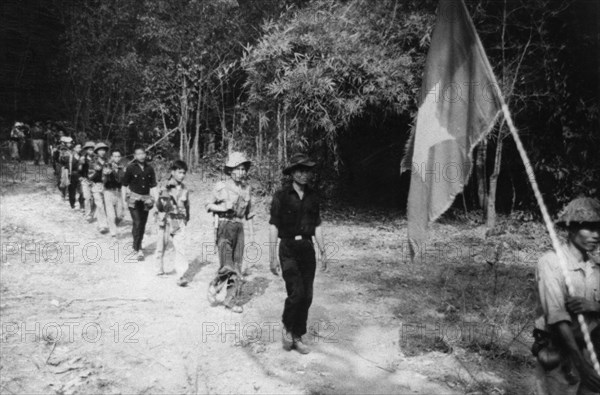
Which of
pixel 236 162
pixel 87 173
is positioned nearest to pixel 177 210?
pixel 236 162

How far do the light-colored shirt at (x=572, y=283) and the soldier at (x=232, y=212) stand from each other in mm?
3991

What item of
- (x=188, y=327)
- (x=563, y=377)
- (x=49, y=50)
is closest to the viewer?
(x=563, y=377)

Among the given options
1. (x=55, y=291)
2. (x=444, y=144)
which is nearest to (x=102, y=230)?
(x=55, y=291)

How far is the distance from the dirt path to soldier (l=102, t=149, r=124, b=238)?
574mm

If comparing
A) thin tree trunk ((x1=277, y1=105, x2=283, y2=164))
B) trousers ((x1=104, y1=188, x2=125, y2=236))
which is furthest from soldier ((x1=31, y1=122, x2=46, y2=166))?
trousers ((x1=104, y1=188, x2=125, y2=236))

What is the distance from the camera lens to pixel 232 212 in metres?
6.36

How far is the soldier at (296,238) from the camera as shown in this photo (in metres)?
5.10

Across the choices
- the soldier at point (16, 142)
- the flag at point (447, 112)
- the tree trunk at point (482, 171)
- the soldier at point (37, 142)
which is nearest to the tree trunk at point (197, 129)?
the soldier at point (37, 142)

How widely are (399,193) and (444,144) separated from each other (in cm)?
1130

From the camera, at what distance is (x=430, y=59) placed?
13.3 feet

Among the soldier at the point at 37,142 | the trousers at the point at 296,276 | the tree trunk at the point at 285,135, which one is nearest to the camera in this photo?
the trousers at the point at 296,276

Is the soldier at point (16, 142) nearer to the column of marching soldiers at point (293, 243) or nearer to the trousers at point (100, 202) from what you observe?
the column of marching soldiers at point (293, 243)

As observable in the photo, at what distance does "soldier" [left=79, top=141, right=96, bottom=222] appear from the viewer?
1073 cm

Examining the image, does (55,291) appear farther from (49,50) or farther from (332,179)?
(49,50)
